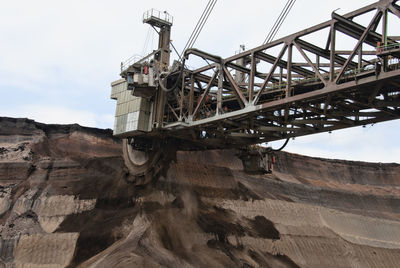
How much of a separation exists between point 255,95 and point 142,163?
1143 cm

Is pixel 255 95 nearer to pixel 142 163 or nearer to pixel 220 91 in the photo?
pixel 220 91

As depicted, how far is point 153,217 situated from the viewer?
30.8 metres

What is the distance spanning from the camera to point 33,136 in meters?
37.9

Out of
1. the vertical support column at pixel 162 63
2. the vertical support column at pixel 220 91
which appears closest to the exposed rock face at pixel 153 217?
the vertical support column at pixel 162 63

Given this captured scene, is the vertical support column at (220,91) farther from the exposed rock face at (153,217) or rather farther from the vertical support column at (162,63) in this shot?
the exposed rock face at (153,217)

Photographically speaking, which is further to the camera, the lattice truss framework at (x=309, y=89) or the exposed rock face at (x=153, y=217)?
the exposed rock face at (x=153, y=217)

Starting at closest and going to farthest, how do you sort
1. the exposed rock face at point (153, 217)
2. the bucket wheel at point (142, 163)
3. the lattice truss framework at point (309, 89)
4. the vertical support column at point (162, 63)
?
the lattice truss framework at point (309, 89) → the vertical support column at point (162, 63) → the exposed rock face at point (153, 217) → the bucket wheel at point (142, 163)

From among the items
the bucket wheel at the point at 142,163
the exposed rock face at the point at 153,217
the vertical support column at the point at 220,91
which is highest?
the vertical support column at the point at 220,91

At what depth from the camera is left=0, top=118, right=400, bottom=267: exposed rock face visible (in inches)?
1109

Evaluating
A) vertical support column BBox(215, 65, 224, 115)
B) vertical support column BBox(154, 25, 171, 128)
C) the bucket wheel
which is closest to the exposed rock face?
the bucket wheel

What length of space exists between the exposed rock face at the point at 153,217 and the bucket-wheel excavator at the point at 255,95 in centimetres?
363

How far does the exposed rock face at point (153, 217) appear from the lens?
92.4 feet

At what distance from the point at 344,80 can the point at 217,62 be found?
663 cm

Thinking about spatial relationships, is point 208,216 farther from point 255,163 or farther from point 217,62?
point 217,62
